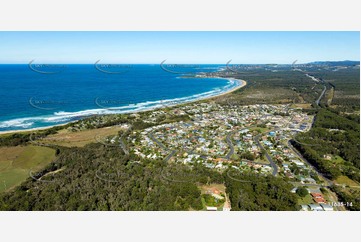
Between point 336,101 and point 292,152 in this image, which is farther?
point 336,101

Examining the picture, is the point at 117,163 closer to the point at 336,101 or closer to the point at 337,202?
the point at 337,202

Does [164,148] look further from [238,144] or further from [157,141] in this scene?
[238,144]

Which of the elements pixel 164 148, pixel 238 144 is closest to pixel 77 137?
pixel 164 148

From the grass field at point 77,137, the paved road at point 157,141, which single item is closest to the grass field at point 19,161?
the grass field at point 77,137

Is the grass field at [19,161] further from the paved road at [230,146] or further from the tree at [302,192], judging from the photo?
the tree at [302,192]

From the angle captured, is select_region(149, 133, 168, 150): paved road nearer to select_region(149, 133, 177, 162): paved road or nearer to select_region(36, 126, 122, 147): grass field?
select_region(149, 133, 177, 162): paved road

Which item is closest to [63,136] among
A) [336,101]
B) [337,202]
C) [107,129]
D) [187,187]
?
[107,129]
